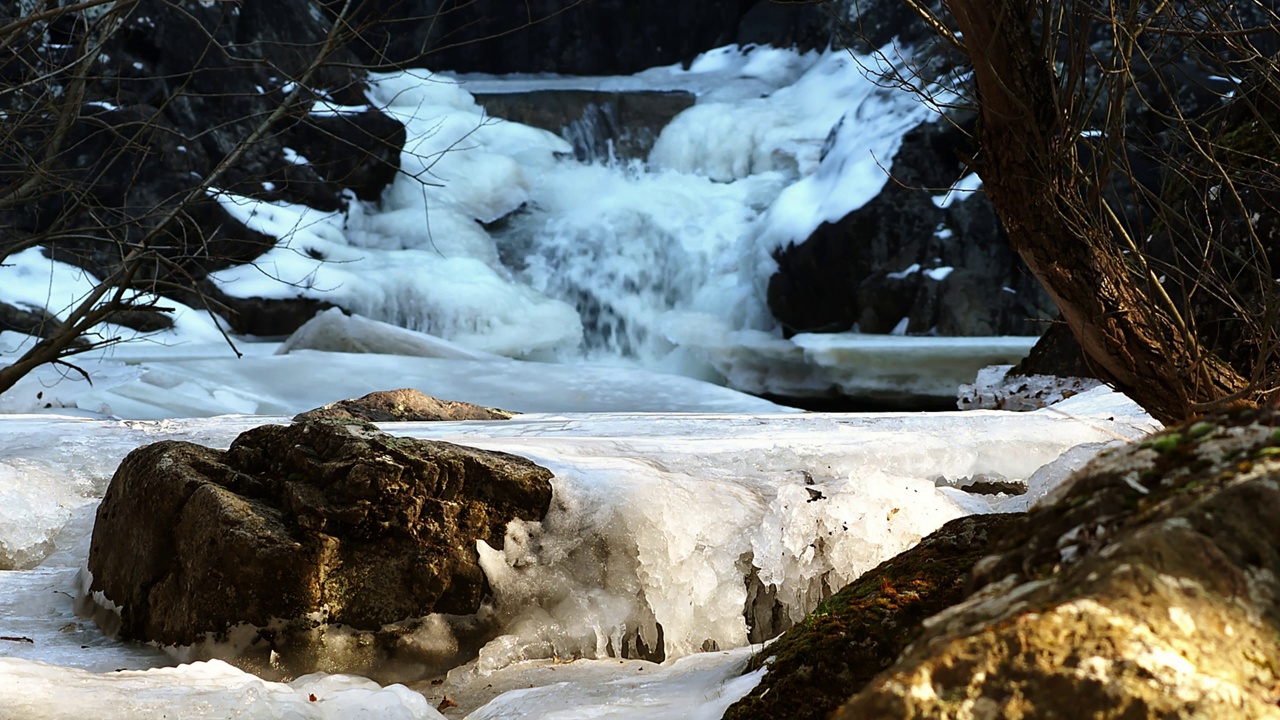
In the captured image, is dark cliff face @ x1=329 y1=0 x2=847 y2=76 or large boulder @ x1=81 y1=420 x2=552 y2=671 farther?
dark cliff face @ x1=329 y1=0 x2=847 y2=76

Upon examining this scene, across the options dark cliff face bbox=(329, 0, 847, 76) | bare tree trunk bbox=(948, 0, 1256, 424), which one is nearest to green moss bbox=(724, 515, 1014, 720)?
bare tree trunk bbox=(948, 0, 1256, 424)

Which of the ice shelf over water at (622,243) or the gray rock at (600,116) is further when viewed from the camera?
the gray rock at (600,116)

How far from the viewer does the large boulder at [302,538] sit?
2910 millimetres

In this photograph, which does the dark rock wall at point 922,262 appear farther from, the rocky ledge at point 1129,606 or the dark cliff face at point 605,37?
the rocky ledge at point 1129,606

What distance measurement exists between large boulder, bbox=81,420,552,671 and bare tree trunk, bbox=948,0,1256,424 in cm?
165

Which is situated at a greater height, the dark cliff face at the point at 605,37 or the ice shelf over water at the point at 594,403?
the dark cliff face at the point at 605,37

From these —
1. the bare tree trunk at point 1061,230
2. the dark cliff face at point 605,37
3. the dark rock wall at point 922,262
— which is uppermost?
the dark cliff face at point 605,37

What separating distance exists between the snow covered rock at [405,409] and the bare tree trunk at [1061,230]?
13.4 ft

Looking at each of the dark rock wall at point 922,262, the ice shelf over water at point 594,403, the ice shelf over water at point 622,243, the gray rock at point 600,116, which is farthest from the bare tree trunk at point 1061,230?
the gray rock at point 600,116

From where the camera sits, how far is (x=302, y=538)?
2.98m

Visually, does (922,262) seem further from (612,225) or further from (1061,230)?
(1061,230)

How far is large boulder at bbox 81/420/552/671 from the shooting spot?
2.91 metres

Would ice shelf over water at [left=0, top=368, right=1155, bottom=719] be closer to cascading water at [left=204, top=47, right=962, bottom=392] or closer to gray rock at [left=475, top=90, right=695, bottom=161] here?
cascading water at [left=204, top=47, right=962, bottom=392]

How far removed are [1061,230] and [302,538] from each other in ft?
7.38
